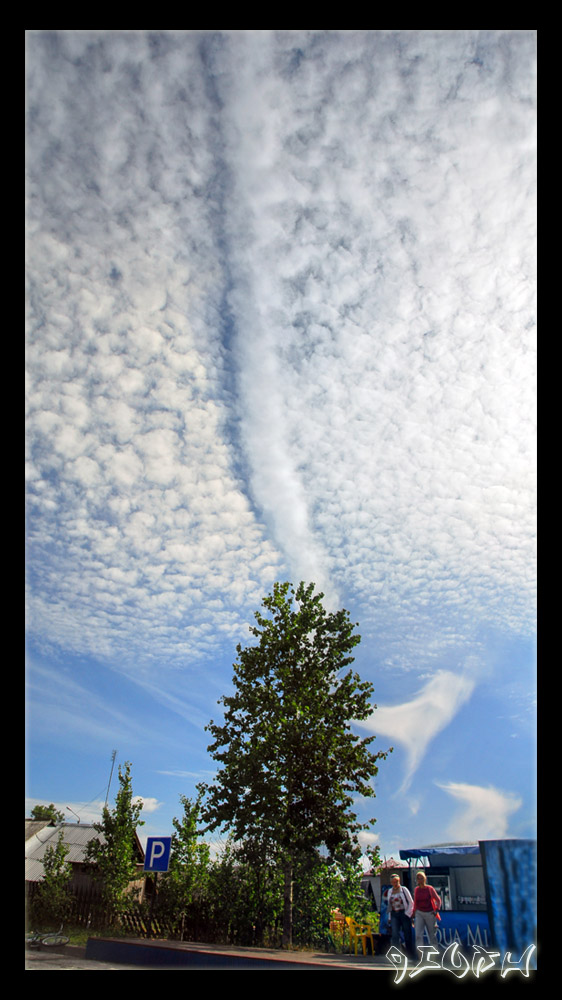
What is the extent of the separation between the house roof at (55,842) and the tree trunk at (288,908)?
1815cm

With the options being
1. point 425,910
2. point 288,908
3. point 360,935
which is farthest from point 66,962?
point 425,910

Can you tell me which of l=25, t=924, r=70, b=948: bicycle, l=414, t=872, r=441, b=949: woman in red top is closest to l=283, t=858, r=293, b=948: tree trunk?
l=414, t=872, r=441, b=949: woman in red top

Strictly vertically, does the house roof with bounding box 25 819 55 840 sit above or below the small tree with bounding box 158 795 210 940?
below

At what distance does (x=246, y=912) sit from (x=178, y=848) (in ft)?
16.9

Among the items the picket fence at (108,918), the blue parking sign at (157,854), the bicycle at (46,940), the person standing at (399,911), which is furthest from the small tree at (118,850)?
the person standing at (399,911)

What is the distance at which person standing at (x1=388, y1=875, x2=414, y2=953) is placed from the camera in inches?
450

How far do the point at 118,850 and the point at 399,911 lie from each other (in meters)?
16.0

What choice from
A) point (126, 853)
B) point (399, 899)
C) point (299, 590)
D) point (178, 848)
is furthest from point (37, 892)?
point (399, 899)

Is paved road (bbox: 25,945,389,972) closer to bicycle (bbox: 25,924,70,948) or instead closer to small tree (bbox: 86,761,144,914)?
bicycle (bbox: 25,924,70,948)

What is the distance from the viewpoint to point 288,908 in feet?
51.1

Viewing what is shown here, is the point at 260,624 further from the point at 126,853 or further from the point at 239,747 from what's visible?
the point at 126,853

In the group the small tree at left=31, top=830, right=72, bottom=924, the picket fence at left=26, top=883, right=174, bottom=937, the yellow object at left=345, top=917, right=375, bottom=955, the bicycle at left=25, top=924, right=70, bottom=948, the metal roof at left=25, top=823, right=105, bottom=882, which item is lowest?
the metal roof at left=25, top=823, right=105, bottom=882

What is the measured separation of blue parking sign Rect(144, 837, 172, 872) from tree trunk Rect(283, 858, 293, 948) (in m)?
3.72

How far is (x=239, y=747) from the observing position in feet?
60.6
